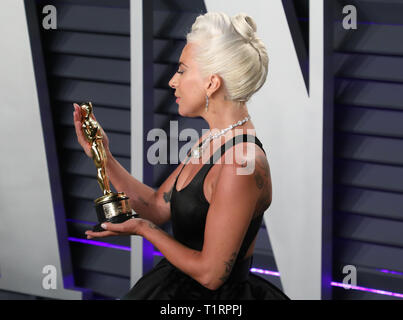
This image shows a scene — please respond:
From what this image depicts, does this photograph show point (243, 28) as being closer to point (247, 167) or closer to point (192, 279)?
point (247, 167)

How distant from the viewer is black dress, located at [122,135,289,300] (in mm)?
2031

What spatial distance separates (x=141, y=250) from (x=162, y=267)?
1.36 m

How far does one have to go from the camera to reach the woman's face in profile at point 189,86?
205 cm

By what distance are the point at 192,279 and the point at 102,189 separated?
1.36 feet

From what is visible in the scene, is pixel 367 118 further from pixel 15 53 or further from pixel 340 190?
pixel 15 53

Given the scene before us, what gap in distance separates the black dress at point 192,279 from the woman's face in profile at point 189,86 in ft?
0.52

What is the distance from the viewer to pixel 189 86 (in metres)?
2.06

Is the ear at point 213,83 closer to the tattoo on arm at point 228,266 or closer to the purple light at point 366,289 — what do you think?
the tattoo on arm at point 228,266

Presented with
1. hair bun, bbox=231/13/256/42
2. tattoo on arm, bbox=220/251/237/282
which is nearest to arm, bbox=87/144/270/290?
tattoo on arm, bbox=220/251/237/282

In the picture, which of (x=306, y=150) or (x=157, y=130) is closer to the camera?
(x=306, y=150)

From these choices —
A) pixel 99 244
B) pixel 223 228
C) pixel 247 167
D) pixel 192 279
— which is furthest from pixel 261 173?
pixel 99 244

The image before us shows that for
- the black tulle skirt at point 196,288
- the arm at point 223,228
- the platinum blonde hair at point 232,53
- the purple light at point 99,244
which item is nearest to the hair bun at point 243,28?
the platinum blonde hair at point 232,53
